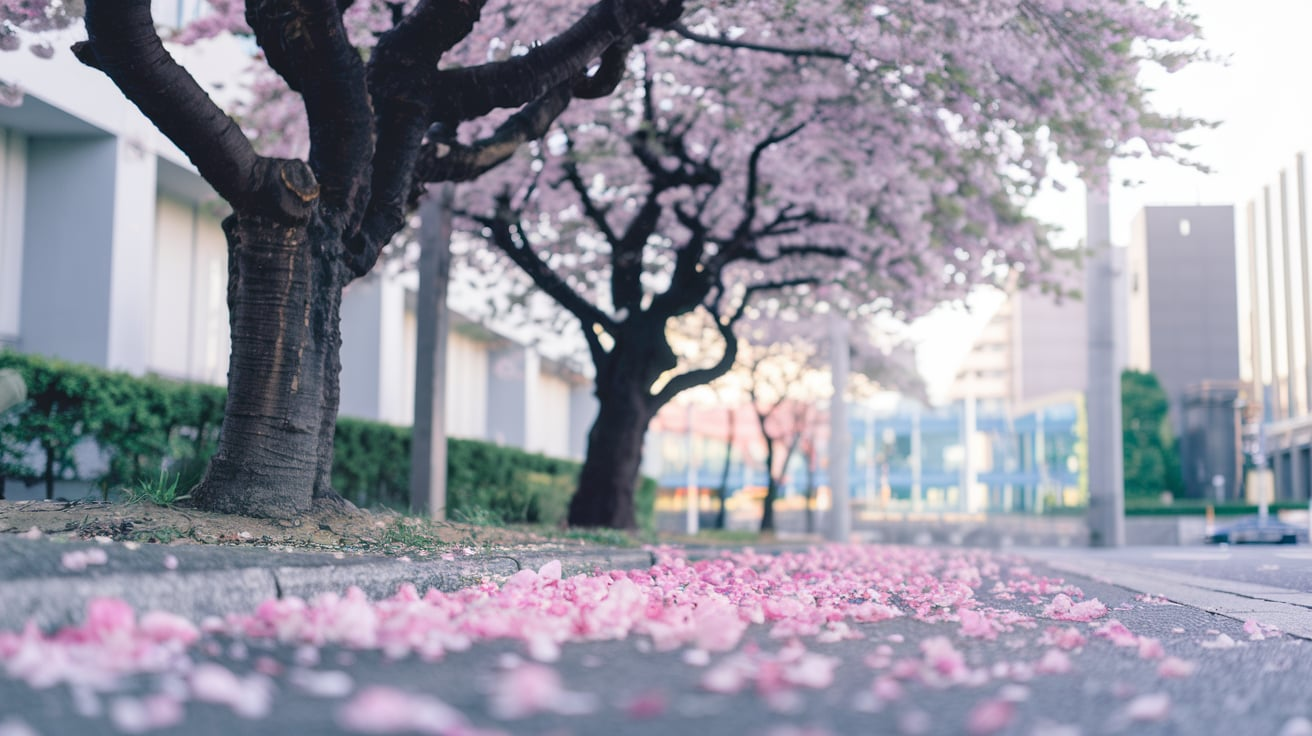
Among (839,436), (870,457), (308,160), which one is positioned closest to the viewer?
(308,160)

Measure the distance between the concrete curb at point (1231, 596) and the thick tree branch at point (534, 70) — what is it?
4.99 meters

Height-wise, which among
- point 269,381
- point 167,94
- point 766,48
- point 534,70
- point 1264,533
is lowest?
point 1264,533

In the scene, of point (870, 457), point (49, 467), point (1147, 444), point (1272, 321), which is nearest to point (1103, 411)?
point (49, 467)

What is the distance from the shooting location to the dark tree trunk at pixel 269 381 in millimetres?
6234

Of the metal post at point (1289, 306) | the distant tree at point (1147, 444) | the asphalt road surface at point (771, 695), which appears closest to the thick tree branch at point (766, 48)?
the asphalt road surface at point (771, 695)

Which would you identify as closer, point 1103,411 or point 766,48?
point 766,48

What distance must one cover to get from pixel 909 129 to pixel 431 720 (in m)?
10.8

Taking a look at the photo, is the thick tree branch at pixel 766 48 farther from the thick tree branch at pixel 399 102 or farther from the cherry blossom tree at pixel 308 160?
the thick tree branch at pixel 399 102

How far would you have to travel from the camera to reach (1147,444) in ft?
167

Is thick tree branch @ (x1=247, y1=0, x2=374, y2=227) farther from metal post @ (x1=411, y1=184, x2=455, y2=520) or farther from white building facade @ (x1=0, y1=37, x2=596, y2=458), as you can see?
white building facade @ (x1=0, y1=37, x2=596, y2=458)

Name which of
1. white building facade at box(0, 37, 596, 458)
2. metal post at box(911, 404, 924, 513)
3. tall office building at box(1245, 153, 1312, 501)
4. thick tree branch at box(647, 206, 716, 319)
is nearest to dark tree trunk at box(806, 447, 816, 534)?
tall office building at box(1245, 153, 1312, 501)

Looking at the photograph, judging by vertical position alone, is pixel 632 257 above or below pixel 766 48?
below

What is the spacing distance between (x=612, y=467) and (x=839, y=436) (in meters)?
12.1

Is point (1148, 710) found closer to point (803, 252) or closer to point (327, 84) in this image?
point (327, 84)
